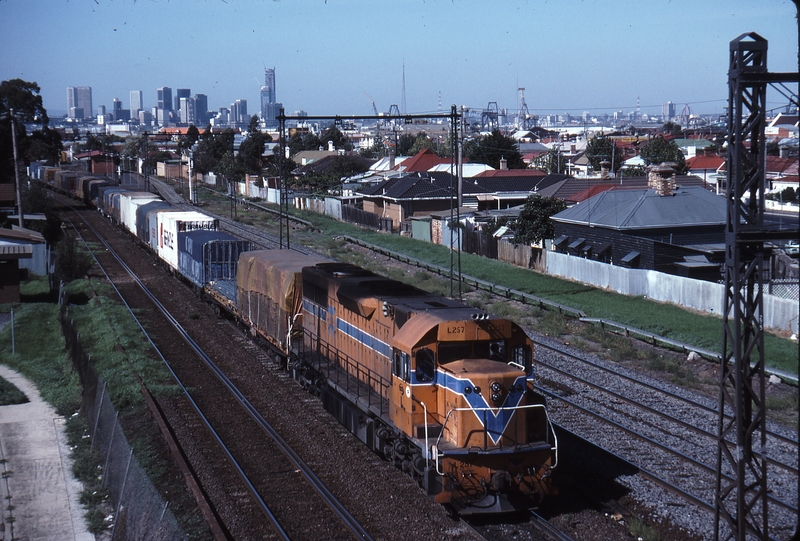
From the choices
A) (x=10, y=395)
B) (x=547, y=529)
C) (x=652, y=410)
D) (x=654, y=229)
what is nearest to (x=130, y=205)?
(x=654, y=229)

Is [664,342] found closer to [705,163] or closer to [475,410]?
[475,410]

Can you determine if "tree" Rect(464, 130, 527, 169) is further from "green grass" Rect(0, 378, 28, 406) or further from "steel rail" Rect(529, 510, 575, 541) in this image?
"steel rail" Rect(529, 510, 575, 541)

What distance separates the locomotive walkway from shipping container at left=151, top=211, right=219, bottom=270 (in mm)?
17583

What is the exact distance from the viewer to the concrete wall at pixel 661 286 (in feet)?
91.6

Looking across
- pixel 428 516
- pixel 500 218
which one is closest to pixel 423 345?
pixel 428 516

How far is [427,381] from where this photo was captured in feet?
44.5

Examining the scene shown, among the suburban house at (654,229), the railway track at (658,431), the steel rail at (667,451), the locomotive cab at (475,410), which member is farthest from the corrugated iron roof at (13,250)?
the suburban house at (654,229)

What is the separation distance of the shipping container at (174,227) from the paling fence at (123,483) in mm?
18214

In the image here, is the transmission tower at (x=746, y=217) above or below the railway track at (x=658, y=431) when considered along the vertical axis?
above

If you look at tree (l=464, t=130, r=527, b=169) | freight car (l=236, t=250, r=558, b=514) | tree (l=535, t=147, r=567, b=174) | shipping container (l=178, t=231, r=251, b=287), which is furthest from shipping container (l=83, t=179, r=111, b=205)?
freight car (l=236, t=250, r=558, b=514)

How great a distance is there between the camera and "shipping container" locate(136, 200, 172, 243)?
47.5 meters

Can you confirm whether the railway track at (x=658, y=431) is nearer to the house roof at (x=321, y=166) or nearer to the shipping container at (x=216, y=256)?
the shipping container at (x=216, y=256)

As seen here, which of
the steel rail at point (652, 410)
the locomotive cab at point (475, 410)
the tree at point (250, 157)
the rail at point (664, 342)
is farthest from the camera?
the tree at point (250, 157)

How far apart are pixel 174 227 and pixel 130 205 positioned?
19255 mm
